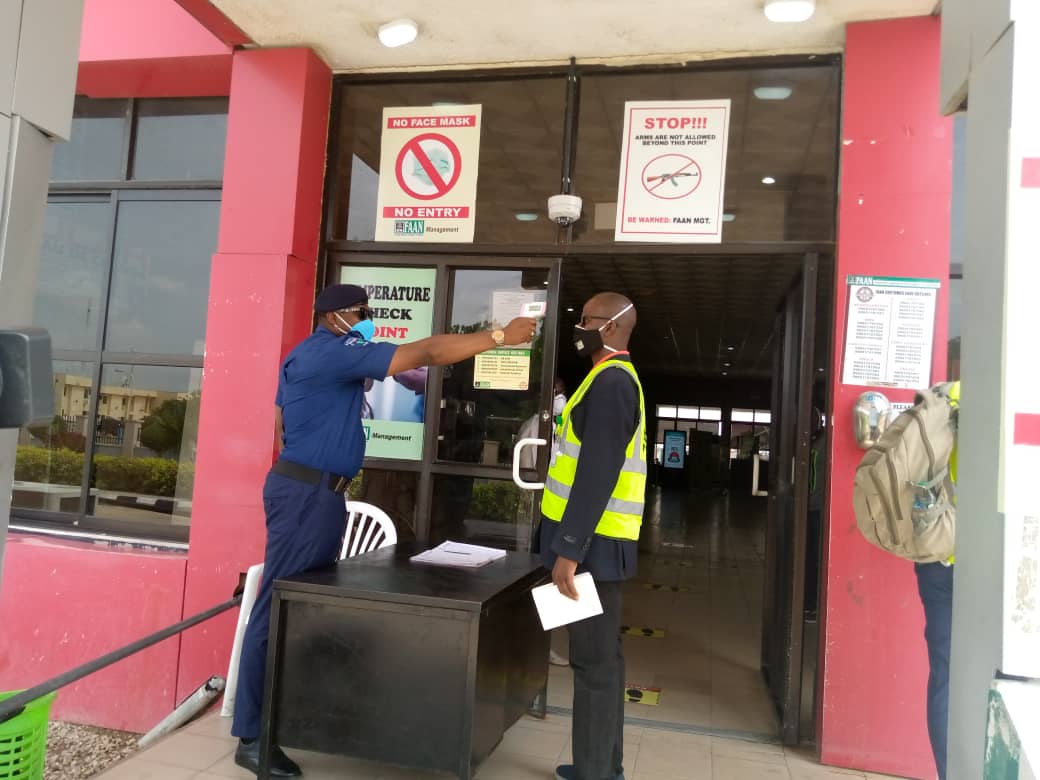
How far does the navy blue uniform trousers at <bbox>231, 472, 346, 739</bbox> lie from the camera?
2.89 m

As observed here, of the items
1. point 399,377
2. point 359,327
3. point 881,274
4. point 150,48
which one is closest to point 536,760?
point 359,327

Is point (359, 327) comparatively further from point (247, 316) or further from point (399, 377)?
point (247, 316)

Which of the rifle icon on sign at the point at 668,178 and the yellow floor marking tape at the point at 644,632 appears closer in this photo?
the rifle icon on sign at the point at 668,178

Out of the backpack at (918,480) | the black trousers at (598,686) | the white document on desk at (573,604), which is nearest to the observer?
the backpack at (918,480)

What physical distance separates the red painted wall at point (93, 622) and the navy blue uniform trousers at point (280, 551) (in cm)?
135

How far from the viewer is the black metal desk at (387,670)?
2447 mm

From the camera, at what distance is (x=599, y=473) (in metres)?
2.63

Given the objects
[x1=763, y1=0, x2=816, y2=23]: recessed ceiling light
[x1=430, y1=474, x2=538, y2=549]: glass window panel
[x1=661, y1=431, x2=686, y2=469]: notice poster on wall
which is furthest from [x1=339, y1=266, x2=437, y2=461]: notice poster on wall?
[x1=661, y1=431, x2=686, y2=469]: notice poster on wall

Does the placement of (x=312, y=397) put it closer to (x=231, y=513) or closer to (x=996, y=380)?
(x=231, y=513)

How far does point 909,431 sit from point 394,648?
1736mm

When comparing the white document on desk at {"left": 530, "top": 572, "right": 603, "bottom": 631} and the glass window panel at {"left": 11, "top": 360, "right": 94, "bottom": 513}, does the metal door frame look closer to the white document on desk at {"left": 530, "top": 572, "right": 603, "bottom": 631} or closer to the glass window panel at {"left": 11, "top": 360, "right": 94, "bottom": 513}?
the white document on desk at {"left": 530, "top": 572, "right": 603, "bottom": 631}

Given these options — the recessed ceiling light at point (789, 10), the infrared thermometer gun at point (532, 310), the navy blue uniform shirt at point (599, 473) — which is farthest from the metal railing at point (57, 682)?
the recessed ceiling light at point (789, 10)

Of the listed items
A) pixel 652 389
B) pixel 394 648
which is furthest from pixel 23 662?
pixel 652 389

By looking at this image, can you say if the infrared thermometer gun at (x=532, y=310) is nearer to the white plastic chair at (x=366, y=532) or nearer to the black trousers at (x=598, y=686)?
the black trousers at (x=598, y=686)
